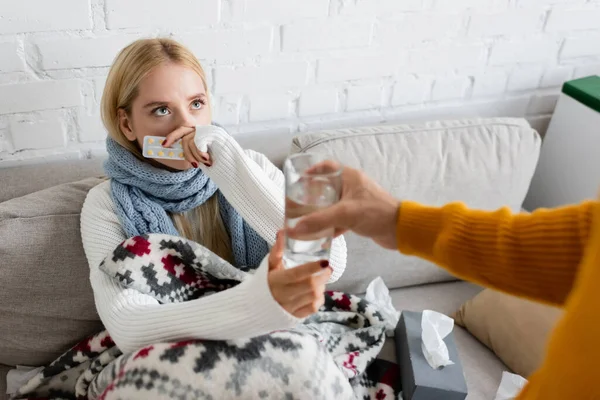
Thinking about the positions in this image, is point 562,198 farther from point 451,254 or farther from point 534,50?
point 451,254

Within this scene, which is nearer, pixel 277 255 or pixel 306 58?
pixel 277 255

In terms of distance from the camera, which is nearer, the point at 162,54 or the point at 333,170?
the point at 333,170

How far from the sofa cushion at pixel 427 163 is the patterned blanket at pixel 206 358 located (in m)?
0.17

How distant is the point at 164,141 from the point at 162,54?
0.56ft

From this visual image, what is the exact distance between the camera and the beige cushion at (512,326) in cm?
132

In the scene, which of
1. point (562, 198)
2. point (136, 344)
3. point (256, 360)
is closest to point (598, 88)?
point (562, 198)

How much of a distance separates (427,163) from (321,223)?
29.0 inches

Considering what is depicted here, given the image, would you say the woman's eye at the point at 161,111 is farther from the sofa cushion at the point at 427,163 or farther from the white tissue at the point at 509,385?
the white tissue at the point at 509,385

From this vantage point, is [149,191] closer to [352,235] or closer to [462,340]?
[352,235]

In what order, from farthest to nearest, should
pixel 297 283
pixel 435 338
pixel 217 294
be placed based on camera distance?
1. pixel 435 338
2. pixel 217 294
3. pixel 297 283

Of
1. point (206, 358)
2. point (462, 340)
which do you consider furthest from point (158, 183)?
point (462, 340)

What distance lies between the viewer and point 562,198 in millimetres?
1852

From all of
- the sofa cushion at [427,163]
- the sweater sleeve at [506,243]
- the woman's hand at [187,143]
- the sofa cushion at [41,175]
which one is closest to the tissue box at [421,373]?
the sofa cushion at [427,163]

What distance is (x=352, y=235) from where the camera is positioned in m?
1.39
